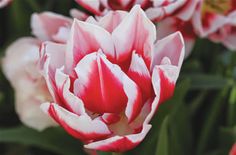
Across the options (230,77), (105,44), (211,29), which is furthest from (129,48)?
(230,77)

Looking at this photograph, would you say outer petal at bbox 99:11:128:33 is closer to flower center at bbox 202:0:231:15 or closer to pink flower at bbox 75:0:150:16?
pink flower at bbox 75:0:150:16

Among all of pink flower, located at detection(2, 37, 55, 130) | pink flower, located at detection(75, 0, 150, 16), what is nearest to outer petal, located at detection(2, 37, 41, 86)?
pink flower, located at detection(2, 37, 55, 130)

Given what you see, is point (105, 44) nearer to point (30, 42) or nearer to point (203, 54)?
point (30, 42)

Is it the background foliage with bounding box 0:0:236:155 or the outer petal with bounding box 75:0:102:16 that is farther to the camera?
the background foliage with bounding box 0:0:236:155

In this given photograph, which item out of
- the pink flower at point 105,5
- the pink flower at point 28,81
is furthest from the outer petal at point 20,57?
the pink flower at point 105,5

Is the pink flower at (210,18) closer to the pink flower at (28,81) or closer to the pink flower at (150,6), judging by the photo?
the pink flower at (150,6)

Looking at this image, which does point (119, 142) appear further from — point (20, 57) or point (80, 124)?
point (20, 57)
